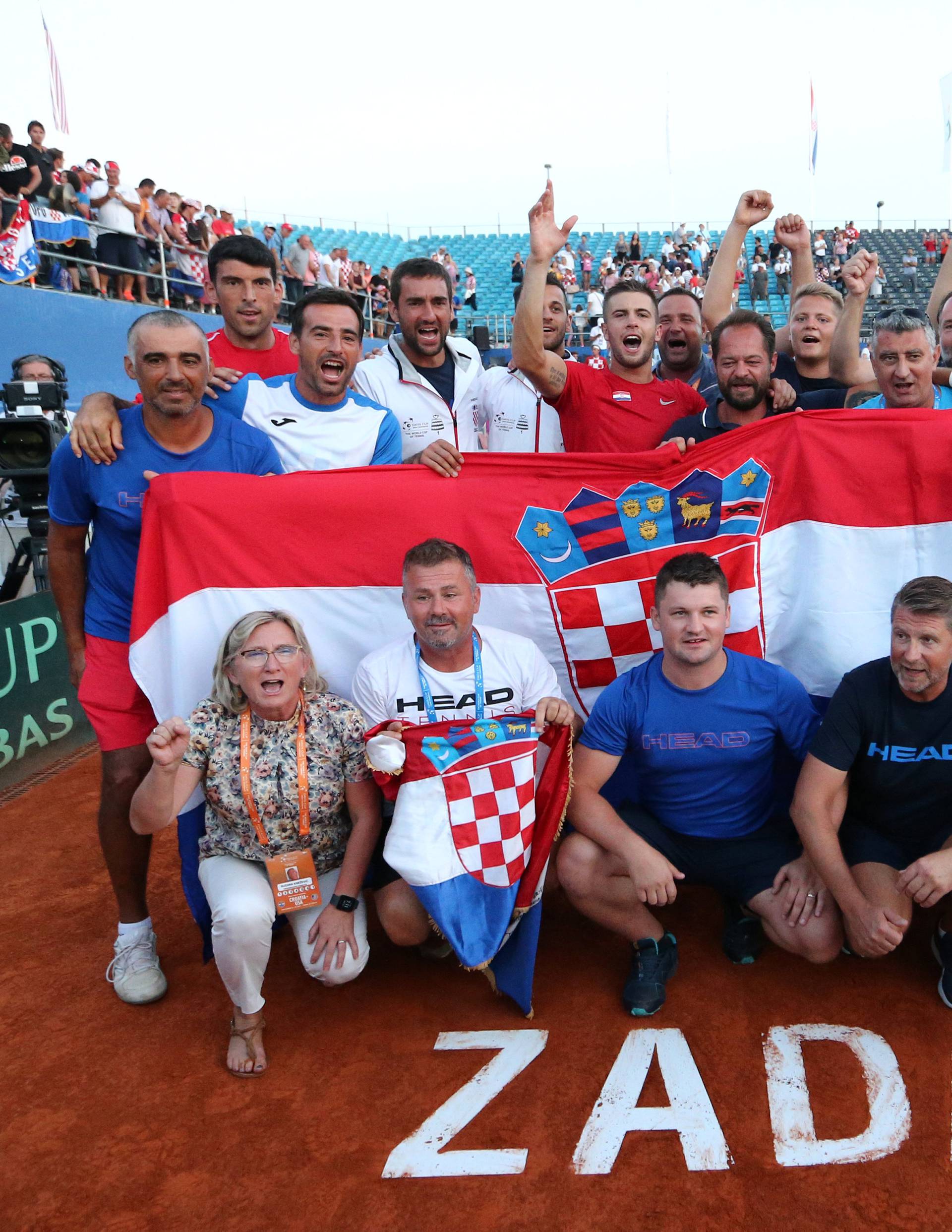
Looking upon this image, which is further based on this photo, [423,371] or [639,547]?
[423,371]

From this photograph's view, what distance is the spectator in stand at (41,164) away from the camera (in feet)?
33.7

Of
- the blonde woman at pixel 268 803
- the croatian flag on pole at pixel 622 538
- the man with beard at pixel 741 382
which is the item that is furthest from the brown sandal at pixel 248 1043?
the man with beard at pixel 741 382

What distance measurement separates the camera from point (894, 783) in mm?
2982

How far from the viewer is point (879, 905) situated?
2904mm

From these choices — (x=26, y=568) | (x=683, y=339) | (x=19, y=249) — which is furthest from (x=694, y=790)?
(x=19, y=249)

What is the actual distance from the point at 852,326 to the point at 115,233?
406 inches

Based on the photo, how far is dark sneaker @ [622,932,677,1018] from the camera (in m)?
2.93

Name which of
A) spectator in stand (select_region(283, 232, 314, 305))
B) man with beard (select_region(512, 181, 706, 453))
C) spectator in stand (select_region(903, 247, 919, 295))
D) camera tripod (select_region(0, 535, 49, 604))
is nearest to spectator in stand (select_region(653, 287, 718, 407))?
man with beard (select_region(512, 181, 706, 453))

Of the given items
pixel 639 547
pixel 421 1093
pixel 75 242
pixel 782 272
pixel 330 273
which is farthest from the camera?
pixel 782 272

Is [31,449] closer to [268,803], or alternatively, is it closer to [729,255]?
[268,803]

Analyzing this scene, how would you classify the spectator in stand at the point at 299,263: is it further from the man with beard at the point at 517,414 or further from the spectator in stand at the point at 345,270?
the man with beard at the point at 517,414

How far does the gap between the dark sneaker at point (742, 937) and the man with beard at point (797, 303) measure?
2.21 meters

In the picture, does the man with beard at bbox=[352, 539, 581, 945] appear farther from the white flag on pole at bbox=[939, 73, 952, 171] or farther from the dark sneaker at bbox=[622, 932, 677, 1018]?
the white flag on pole at bbox=[939, 73, 952, 171]

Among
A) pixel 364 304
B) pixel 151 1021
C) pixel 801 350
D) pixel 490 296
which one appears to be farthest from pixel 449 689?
pixel 490 296
